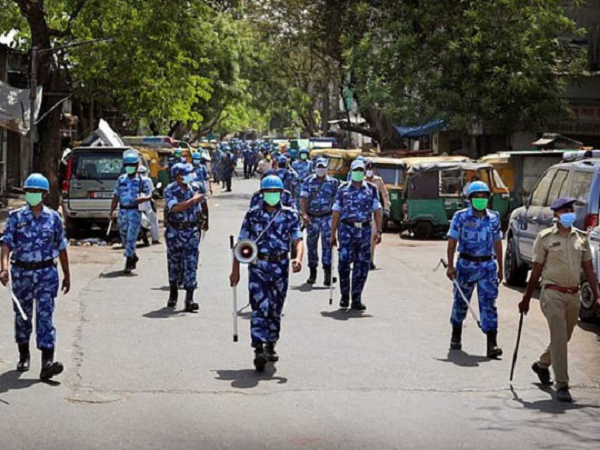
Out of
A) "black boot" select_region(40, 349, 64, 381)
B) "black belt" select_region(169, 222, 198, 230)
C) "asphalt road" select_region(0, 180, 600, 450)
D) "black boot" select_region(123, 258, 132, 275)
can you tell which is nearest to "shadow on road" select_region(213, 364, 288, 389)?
"asphalt road" select_region(0, 180, 600, 450)

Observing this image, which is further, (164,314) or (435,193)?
(435,193)

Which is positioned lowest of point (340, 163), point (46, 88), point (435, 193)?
point (435, 193)

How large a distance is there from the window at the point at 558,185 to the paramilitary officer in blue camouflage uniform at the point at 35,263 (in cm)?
774

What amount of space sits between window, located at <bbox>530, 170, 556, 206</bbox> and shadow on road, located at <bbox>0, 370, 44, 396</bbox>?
862 cm

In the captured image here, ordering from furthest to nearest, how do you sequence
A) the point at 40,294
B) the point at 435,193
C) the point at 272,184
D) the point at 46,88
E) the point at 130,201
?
the point at 46,88
the point at 435,193
the point at 130,201
the point at 272,184
the point at 40,294

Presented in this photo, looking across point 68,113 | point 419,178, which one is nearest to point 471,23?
point 419,178

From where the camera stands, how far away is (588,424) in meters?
8.14

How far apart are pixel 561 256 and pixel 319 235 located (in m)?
7.96

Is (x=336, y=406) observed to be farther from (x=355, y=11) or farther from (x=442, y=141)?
(x=442, y=141)

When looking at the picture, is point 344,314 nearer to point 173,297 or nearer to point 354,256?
point 354,256

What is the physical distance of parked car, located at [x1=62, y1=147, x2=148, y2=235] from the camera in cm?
2312

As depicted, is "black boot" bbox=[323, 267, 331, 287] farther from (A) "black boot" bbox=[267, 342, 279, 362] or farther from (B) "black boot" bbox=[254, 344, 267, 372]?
(B) "black boot" bbox=[254, 344, 267, 372]

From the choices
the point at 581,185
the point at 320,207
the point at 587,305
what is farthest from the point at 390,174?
the point at 587,305

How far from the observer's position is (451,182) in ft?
85.9
